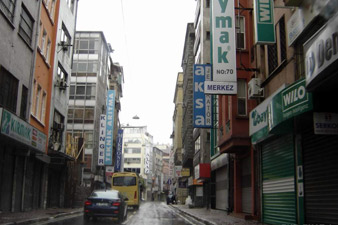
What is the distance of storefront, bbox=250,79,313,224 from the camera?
10.3 meters

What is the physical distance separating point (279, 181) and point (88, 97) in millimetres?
35370

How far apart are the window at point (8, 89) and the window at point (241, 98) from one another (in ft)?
36.6

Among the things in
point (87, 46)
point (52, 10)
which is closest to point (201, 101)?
point (52, 10)

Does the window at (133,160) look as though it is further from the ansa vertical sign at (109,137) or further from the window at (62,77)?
the window at (62,77)

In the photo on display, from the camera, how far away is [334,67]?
7.14 meters

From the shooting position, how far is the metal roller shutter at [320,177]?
10109mm

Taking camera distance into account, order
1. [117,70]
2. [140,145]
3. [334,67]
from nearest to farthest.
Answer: [334,67] < [117,70] < [140,145]

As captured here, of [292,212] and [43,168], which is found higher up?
[43,168]

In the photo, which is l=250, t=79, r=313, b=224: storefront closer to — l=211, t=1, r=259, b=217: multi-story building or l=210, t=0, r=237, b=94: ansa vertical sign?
l=210, t=0, r=237, b=94: ansa vertical sign

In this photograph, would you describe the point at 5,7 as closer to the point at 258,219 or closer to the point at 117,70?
the point at 258,219

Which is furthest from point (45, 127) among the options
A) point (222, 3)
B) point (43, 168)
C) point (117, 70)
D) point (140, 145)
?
point (140, 145)

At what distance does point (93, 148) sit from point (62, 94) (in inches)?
681

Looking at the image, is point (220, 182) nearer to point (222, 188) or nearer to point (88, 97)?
point (222, 188)

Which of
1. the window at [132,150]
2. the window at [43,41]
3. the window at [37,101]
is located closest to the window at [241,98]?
the window at [37,101]
